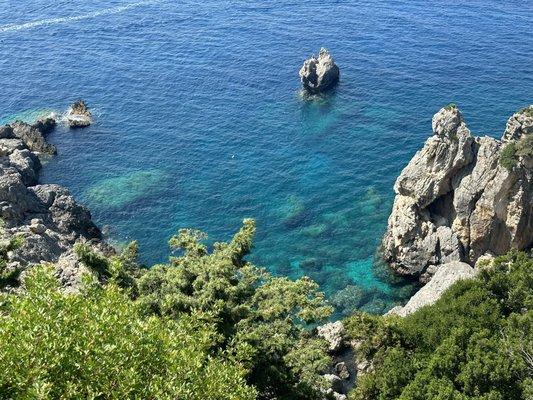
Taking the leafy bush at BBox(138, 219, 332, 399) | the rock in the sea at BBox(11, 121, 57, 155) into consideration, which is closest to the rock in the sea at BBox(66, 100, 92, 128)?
the rock in the sea at BBox(11, 121, 57, 155)

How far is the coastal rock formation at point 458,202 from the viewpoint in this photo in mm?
64625

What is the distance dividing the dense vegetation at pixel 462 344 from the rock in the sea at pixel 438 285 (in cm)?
1041

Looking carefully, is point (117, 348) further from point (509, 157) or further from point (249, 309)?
point (509, 157)

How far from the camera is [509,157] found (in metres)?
63.3

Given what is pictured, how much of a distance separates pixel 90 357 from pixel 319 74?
308 feet

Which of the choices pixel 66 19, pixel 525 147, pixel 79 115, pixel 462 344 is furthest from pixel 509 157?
pixel 66 19

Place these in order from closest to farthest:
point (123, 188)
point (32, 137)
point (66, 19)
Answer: point (123, 188), point (32, 137), point (66, 19)

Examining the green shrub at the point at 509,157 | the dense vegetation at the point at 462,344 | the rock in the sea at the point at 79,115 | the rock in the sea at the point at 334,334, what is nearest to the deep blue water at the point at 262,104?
the rock in the sea at the point at 79,115

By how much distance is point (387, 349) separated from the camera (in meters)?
44.6

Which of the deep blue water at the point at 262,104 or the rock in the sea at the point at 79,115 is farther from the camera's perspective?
the rock in the sea at the point at 79,115

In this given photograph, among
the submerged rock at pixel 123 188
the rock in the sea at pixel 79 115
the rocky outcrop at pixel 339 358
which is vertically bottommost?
the rocky outcrop at pixel 339 358

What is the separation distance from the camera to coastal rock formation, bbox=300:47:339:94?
108312mm

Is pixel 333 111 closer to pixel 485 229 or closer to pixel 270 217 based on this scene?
pixel 270 217

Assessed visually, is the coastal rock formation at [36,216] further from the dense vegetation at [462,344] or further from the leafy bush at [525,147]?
the leafy bush at [525,147]
